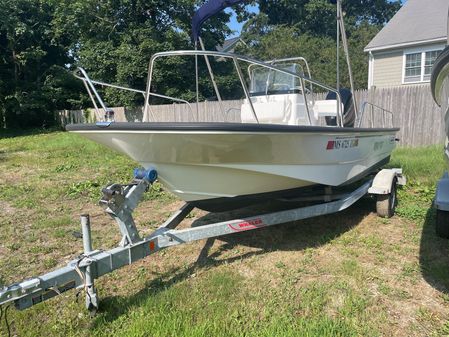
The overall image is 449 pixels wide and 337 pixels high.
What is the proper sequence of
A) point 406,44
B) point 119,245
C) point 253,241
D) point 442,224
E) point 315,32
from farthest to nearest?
point 315,32 → point 406,44 → point 253,241 → point 442,224 → point 119,245

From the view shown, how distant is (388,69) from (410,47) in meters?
1.25

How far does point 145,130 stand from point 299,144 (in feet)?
4.66

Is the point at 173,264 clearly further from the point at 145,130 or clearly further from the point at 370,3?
the point at 370,3

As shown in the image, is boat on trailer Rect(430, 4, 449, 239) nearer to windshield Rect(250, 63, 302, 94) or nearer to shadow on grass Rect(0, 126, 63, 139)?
windshield Rect(250, 63, 302, 94)

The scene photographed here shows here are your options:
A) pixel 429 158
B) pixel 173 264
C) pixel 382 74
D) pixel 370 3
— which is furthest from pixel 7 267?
pixel 370 3

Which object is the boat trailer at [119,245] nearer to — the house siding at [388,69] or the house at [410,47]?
the house at [410,47]

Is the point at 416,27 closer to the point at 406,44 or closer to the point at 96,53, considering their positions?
the point at 406,44

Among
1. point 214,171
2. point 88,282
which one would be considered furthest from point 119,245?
point 214,171

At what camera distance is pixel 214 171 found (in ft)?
11.8

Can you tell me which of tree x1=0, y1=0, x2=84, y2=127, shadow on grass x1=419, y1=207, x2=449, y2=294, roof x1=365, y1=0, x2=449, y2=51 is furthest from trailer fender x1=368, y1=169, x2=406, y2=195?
tree x1=0, y1=0, x2=84, y2=127

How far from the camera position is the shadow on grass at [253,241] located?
3.21 m

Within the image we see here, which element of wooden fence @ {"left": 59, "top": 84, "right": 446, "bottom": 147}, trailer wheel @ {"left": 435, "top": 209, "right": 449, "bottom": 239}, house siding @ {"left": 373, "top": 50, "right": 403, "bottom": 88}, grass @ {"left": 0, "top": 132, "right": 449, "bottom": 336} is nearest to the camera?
grass @ {"left": 0, "top": 132, "right": 449, "bottom": 336}

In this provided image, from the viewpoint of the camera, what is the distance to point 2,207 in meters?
6.05

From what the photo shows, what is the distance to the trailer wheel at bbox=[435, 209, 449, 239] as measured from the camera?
4.04 m
